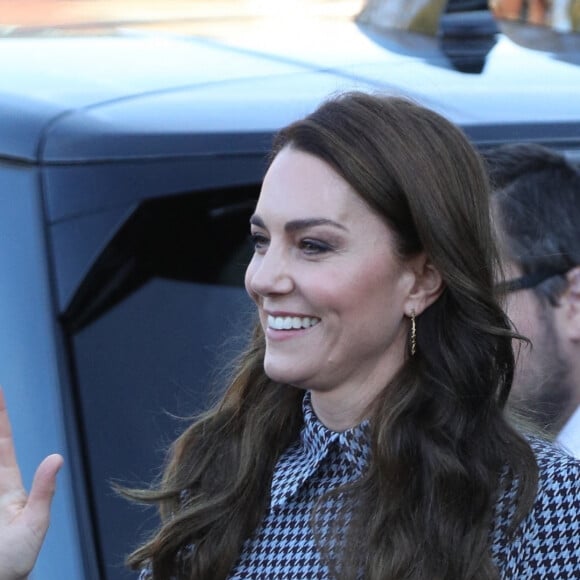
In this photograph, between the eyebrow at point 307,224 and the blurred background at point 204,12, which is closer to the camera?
the eyebrow at point 307,224

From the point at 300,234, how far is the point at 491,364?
0.40 meters

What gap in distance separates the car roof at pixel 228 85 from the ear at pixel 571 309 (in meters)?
0.33

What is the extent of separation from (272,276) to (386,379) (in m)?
0.27

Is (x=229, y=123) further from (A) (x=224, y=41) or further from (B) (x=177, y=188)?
(A) (x=224, y=41)

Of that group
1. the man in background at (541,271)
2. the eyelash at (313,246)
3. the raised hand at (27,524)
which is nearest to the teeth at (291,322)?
the eyelash at (313,246)

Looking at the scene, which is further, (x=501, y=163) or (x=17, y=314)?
(x=501, y=163)

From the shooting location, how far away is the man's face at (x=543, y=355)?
3.06 m

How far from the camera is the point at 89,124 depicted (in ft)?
8.90

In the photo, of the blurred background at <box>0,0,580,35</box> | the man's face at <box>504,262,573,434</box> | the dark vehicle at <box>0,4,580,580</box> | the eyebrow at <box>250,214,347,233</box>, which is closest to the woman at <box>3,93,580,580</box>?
the eyebrow at <box>250,214,347,233</box>

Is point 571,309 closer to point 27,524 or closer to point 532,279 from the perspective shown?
point 532,279

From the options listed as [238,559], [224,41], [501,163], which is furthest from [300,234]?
[224,41]

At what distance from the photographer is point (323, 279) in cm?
238

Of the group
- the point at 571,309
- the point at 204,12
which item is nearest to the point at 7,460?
the point at 571,309

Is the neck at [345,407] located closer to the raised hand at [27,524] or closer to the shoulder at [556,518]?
the shoulder at [556,518]
